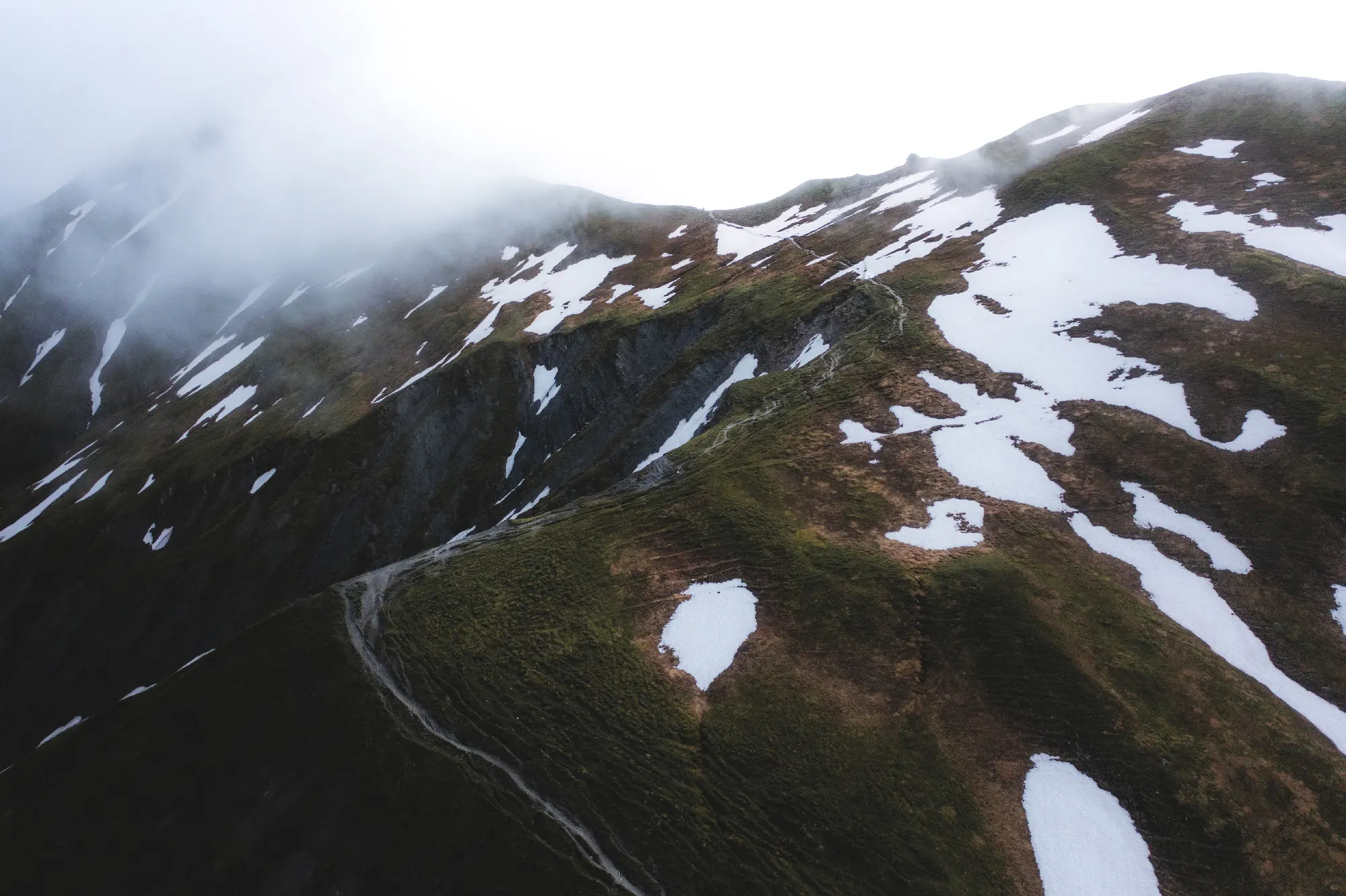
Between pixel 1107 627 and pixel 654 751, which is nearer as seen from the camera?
pixel 654 751

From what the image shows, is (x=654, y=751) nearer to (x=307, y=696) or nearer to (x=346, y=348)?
(x=307, y=696)

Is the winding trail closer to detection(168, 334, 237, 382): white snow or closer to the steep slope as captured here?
the steep slope

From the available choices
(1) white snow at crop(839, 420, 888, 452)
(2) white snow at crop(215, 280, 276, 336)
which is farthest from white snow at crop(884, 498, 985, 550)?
(2) white snow at crop(215, 280, 276, 336)

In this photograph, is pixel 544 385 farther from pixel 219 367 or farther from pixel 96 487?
pixel 219 367

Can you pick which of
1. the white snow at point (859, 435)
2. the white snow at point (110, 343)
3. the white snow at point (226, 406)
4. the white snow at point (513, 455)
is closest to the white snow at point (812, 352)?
the white snow at point (859, 435)

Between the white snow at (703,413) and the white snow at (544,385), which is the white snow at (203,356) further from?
the white snow at (703,413)

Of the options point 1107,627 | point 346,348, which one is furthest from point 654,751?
point 346,348
